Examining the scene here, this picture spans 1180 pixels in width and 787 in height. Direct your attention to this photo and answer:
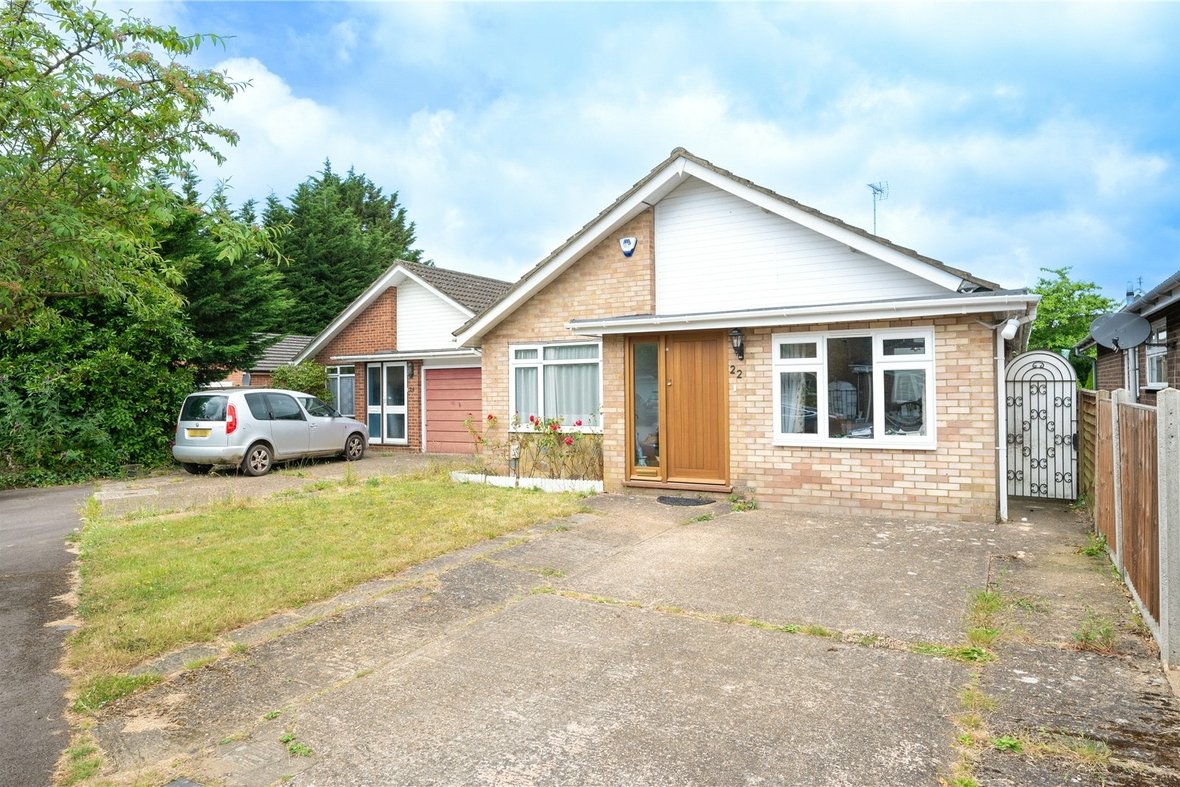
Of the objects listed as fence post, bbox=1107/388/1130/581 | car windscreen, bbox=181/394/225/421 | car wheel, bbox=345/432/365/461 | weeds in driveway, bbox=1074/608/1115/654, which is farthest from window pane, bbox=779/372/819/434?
car wheel, bbox=345/432/365/461

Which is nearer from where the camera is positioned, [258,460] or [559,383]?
[559,383]

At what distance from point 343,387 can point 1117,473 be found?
18.1m

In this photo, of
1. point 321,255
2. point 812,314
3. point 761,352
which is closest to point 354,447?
point 761,352

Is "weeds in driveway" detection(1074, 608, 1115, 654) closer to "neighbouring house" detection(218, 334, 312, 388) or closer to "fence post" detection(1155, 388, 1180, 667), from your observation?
"fence post" detection(1155, 388, 1180, 667)

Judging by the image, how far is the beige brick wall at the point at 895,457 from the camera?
879cm

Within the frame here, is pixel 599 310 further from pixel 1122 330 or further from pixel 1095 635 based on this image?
pixel 1122 330

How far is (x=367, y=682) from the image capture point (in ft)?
14.0

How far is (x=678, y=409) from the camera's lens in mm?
10867

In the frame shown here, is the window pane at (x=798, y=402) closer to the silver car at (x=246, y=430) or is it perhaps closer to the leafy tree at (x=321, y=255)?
the silver car at (x=246, y=430)

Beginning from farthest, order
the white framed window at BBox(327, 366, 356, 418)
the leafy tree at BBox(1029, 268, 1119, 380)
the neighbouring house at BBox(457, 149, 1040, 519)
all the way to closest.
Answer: the leafy tree at BBox(1029, 268, 1119, 380), the white framed window at BBox(327, 366, 356, 418), the neighbouring house at BBox(457, 149, 1040, 519)

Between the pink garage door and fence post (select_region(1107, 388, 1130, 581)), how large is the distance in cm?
1345

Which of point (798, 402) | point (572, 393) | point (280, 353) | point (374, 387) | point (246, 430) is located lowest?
point (246, 430)

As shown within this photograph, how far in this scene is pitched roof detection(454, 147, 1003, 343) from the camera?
30.4ft

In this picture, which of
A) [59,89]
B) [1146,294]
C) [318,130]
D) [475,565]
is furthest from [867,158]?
[59,89]
